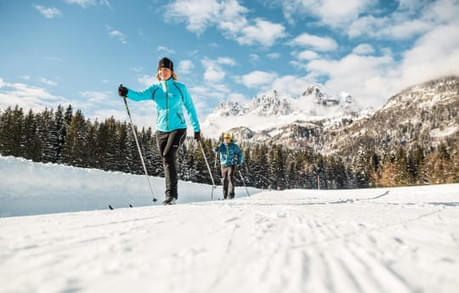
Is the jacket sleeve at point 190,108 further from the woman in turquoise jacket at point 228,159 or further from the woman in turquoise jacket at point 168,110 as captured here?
the woman in turquoise jacket at point 228,159

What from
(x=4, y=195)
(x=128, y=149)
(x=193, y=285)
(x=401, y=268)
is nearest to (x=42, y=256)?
(x=193, y=285)

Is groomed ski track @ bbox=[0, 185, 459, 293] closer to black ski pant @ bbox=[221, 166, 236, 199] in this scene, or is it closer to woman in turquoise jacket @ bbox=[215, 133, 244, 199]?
black ski pant @ bbox=[221, 166, 236, 199]

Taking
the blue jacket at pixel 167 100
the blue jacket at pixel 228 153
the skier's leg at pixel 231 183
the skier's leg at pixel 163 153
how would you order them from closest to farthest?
the skier's leg at pixel 163 153
the blue jacket at pixel 167 100
the skier's leg at pixel 231 183
the blue jacket at pixel 228 153

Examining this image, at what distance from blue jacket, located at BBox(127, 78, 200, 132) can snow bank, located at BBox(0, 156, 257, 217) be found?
300 centimetres

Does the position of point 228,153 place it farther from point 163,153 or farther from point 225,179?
point 163,153

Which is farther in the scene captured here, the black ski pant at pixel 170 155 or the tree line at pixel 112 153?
the tree line at pixel 112 153

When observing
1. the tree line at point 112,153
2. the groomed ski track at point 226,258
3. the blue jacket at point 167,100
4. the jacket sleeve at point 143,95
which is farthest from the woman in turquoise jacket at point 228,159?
the tree line at point 112,153

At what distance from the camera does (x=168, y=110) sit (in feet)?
16.7

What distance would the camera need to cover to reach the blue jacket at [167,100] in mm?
5105

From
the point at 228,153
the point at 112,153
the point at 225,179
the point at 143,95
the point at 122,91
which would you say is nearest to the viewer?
the point at 122,91

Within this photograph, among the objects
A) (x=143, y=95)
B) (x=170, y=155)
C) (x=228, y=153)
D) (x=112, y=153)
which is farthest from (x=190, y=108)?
(x=112, y=153)

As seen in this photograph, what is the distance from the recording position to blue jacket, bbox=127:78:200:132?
511 centimetres

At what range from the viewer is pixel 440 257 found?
1.31 metres

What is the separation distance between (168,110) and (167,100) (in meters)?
0.21
